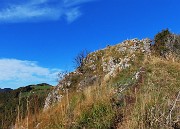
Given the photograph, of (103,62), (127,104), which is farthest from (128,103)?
(103,62)

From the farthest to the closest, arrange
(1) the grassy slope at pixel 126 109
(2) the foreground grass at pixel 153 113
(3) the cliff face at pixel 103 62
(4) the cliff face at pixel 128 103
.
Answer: (3) the cliff face at pixel 103 62 → (4) the cliff face at pixel 128 103 → (1) the grassy slope at pixel 126 109 → (2) the foreground grass at pixel 153 113

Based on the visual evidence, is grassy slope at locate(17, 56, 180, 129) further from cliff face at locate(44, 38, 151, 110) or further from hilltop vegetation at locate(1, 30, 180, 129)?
cliff face at locate(44, 38, 151, 110)

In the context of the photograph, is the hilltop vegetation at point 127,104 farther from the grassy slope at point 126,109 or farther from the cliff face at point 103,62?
the cliff face at point 103,62

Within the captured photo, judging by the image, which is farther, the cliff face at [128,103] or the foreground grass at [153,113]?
the cliff face at [128,103]

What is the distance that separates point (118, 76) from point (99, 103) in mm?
5076

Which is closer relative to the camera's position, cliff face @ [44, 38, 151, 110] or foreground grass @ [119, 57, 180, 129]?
foreground grass @ [119, 57, 180, 129]

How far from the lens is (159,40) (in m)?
30.3

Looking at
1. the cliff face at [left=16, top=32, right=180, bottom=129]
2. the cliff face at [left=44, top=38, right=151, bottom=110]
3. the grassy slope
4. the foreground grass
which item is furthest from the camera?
the cliff face at [left=44, top=38, right=151, bottom=110]

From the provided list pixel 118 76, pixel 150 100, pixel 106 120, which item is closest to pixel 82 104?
pixel 106 120

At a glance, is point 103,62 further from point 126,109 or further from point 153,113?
point 153,113

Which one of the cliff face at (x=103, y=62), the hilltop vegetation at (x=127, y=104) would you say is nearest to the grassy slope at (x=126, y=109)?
the hilltop vegetation at (x=127, y=104)

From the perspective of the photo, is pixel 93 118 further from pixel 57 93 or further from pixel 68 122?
pixel 57 93

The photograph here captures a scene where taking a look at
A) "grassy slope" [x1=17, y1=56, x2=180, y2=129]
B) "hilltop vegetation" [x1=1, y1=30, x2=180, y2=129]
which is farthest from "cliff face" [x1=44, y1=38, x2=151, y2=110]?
"grassy slope" [x1=17, y1=56, x2=180, y2=129]

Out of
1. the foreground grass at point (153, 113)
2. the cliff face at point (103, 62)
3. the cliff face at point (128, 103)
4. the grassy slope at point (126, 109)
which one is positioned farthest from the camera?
the cliff face at point (103, 62)
